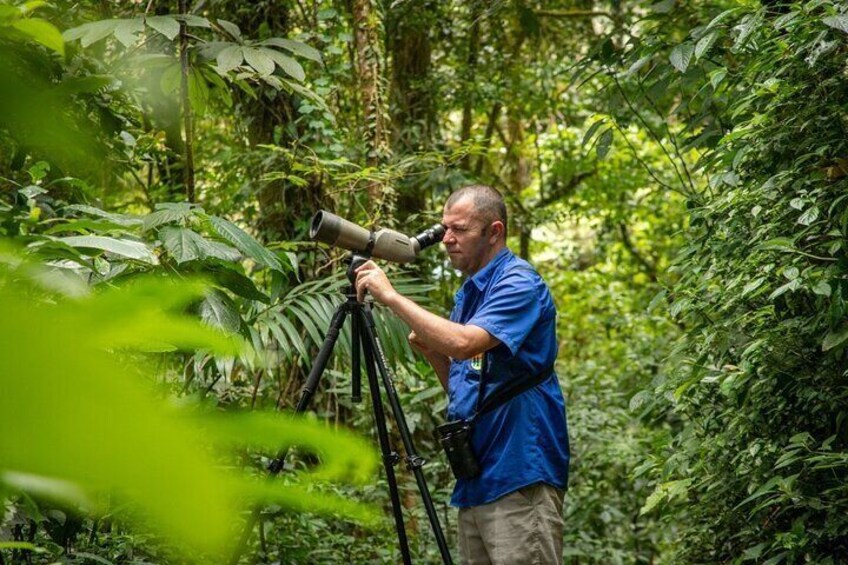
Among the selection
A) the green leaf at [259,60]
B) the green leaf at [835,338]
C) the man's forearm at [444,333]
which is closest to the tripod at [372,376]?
the man's forearm at [444,333]

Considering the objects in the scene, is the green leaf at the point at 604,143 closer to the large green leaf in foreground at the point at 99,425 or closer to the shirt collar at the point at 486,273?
the shirt collar at the point at 486,273

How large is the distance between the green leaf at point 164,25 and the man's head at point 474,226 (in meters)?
0.82

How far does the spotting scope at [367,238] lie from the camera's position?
7.56 ft

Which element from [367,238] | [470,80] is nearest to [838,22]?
[367,238]

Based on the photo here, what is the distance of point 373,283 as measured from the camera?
7.40 ft

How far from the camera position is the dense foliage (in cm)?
29

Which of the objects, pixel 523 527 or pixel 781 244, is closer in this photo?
pixel 781 244

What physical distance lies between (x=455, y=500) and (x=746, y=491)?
0.79 m

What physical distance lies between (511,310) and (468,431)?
1.02 ft

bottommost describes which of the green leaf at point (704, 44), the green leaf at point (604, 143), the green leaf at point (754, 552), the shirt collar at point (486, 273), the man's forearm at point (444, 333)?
the green leaf at point (754, 552)

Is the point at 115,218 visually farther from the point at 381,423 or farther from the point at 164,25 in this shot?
the point at 381,423

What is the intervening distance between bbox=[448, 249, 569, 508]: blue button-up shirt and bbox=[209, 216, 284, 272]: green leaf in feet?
1.65

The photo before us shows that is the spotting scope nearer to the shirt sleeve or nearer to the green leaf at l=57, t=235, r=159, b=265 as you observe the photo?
the shirt sleeve

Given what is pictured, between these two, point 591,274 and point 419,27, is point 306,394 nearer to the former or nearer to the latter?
point 419,27
